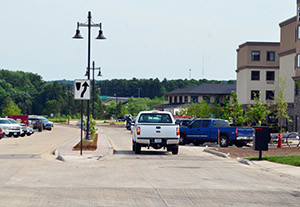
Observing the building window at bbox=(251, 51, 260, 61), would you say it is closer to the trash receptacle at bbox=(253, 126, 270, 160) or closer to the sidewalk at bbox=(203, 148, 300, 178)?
the sidewalk at bbox=(203, 148, 300, 178)

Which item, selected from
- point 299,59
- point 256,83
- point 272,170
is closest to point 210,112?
point 256,83

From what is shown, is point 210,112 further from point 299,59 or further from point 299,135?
point 299,135

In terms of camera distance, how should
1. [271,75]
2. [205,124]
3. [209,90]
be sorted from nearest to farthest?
[205,124] → [271,75] → [209,90]

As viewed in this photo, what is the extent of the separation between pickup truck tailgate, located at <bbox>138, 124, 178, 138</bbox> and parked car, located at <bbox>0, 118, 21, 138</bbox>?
22965 mm

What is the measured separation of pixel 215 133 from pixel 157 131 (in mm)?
10725

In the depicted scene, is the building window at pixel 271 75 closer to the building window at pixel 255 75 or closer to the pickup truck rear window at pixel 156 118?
the building window at pixel 255 75

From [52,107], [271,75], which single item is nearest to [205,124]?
[271,75]

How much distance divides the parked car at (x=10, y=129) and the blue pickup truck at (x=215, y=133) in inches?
637

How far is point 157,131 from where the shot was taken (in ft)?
81.3

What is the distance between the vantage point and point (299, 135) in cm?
3581

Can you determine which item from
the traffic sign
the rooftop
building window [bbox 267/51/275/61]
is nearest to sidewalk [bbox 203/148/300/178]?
the traffic sign

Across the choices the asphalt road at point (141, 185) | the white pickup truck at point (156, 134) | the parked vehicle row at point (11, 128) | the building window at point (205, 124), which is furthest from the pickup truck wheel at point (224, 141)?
the parked vehicle row at point (11, 128)

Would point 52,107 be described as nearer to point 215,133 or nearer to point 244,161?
point 215,133

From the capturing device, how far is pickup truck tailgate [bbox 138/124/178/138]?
81.2 ft
